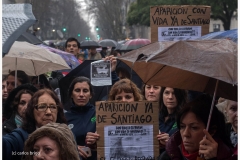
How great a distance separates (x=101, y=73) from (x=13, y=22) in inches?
126

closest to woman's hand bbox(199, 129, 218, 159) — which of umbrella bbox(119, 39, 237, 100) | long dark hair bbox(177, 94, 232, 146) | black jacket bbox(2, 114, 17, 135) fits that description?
long dark hair bbox(177, 94, 232, 146)

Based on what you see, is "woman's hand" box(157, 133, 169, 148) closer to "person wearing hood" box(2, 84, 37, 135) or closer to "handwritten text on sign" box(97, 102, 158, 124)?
"handwritten text on sign" box(97, 102, 158, 124)

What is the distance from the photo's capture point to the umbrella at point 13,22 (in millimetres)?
3389

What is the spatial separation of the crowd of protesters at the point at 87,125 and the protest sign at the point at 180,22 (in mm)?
738

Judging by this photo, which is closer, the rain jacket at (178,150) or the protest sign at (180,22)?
the rain jacket at (178,150)

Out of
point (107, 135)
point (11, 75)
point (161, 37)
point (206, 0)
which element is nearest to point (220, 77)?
point (107, 135)

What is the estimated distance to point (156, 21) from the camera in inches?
281

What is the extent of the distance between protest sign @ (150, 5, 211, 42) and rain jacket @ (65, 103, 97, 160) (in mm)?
1515

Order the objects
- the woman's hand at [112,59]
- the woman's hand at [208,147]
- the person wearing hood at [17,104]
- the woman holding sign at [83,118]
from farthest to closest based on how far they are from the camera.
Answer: the woman's hand at [112,59] → the person wearing hood at [17,104] → the woman holding sign at [83,118] → the woman's hand at [208,147]

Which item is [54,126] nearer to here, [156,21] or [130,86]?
[130,86]

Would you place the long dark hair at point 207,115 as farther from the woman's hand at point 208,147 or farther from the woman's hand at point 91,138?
the woman's hand at point 91,138

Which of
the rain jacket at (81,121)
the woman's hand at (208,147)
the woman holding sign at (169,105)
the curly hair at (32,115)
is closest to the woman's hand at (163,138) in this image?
the woman holding sign at (169,105)

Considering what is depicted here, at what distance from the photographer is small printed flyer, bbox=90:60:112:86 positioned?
6.75 m

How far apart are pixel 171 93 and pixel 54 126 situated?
6.79 feet
